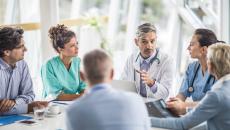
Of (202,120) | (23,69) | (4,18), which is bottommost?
(202,120)

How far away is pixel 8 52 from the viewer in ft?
9.53

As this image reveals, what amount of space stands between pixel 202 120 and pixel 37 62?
3109 mm

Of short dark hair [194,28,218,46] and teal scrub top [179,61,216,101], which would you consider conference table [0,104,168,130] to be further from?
short dark hair [194,28,218,46]

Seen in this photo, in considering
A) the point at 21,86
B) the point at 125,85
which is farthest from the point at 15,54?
the point at 125,85

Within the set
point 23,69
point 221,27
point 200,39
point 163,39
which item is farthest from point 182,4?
point 23,69

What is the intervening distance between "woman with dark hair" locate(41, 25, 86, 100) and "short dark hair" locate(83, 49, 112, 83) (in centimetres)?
158

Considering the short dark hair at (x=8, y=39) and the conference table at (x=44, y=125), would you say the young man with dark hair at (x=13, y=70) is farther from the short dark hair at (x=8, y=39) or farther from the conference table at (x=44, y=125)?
the conference table at (x=44, y=125)

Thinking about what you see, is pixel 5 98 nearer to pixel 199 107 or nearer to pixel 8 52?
pixel 8 52

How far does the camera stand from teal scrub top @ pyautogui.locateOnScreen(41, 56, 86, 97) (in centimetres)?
336

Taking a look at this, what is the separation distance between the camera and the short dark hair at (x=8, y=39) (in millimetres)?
2914

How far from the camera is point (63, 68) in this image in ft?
11.2

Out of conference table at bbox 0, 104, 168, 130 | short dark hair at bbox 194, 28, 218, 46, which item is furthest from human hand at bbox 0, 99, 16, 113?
short dark hair at bbox 194, 28, 218, 46

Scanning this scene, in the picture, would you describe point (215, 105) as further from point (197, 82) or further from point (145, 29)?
point (145, 29)

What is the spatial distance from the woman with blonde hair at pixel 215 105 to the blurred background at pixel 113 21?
191 centimetres
